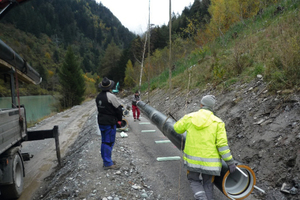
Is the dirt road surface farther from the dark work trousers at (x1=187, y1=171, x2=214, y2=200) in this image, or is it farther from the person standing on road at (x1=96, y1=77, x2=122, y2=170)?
the dark work trousers at (x1=187, y1=171, x2=214, y2=200)

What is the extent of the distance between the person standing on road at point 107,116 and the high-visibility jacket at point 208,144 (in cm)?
215

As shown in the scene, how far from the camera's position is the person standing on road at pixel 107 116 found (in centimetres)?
447

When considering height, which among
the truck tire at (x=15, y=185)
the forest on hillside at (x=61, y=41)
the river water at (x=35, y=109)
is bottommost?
the river water at (x=35, y=109)

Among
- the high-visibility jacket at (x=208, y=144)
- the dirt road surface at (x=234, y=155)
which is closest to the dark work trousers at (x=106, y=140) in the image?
the dirt road surface at (x=234, y=155)

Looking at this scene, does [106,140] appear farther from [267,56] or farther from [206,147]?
[267,56]

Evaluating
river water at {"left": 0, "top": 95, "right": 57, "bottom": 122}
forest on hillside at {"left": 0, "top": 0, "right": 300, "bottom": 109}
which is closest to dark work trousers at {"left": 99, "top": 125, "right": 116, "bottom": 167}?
forest on hillside at {"left": 0, "top": 0, "right": 300, "bottom": 109}

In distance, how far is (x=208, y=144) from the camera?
9.23 ft

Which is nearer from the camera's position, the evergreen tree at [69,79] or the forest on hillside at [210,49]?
the forest on hillside at [210,49]

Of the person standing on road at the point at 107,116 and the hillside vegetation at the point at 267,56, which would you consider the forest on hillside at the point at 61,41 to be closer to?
Result: the hillside vegetation at the point at 267,56

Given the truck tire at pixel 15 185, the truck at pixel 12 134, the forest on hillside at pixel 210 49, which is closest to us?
the truck at pixel 12 134

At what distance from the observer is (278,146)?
13.5ft

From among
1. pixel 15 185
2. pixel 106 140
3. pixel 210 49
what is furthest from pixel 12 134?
pixel 210 49

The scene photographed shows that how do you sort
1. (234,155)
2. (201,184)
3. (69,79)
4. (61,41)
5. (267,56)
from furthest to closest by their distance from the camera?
1. (61,41)
2. (69,79)
3. (267,56)
4. (234,155)
5. (201,184)

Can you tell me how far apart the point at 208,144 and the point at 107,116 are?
245 cm
